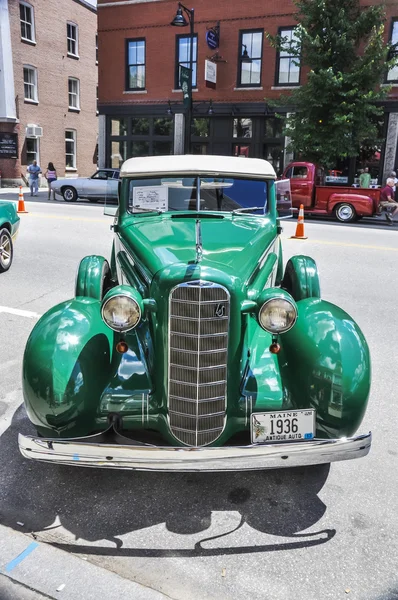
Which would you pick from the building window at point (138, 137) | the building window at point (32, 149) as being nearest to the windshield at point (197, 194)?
the building window at point (138, 137)

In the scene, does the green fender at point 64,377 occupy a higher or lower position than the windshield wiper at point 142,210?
lower

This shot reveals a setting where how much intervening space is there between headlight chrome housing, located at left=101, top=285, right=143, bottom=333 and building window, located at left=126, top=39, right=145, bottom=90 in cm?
2491

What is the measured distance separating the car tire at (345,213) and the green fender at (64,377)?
1545 centimetres

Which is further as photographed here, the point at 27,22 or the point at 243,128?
Result: the point at 27,22

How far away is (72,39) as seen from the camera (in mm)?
32156

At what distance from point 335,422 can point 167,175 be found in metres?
2.58

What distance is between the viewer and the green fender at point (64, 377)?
9.84ft

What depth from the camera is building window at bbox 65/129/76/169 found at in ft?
108

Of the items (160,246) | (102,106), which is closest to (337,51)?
(102,106)

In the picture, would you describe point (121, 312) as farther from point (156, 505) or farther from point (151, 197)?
point (151, 197)

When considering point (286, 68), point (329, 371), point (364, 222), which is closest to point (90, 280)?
point (329, 371)

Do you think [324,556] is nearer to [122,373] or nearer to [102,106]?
[122,373]

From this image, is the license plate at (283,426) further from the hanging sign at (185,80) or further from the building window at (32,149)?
the building window at (32,149)

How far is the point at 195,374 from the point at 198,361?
0.27 feet
